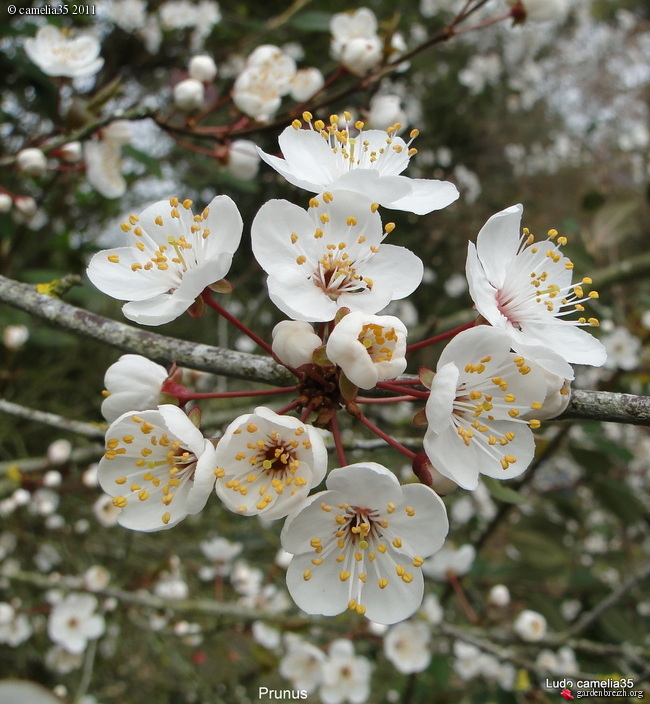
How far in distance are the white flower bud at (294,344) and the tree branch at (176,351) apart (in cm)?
10

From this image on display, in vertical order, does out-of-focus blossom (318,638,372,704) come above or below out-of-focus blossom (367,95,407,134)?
below

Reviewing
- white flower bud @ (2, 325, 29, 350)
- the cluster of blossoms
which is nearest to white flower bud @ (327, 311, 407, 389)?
the cluster of blossoms

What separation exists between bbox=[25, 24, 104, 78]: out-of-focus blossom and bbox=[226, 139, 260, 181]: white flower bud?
48 cm

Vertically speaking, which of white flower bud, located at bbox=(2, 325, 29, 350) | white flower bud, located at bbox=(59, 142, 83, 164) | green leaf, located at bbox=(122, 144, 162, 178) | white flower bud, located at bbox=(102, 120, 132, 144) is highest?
white flower bud, located at bbox=(102, 120, 132, 144)

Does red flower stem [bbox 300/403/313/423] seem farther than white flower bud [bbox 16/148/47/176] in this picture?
No

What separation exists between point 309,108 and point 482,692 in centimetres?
225

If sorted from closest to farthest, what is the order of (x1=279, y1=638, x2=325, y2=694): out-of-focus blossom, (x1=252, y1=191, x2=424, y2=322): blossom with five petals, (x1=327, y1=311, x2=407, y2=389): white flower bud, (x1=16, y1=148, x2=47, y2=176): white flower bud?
(x1=327, y1=311, x2=407, y2=389): white flower bud
(x1=252, y1=191, x2=424, y2=322): blossom with five petals
(x1=16, y1=148, x2=47, y2=176): white flower bud
(x1=279, y1=638, x2=325, y2=694): out-of-focus blossom

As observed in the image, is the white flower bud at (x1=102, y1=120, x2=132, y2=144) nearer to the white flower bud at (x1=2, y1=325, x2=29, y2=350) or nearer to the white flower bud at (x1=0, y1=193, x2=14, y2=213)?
the white flower bud at (x1=0, y1=193, x2=14, y2=213)

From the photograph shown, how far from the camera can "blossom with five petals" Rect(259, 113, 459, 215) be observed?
781 mm

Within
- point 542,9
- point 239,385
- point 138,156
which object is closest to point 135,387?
point 138,156

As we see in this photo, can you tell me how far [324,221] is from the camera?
0.83 meters

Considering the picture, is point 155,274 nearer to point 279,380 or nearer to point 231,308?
point 279,380

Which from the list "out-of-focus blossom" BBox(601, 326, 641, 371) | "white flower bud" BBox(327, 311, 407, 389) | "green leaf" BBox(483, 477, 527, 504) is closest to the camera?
"white flower bud" BBox(327, 311, 407, 389)

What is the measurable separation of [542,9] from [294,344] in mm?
1402
